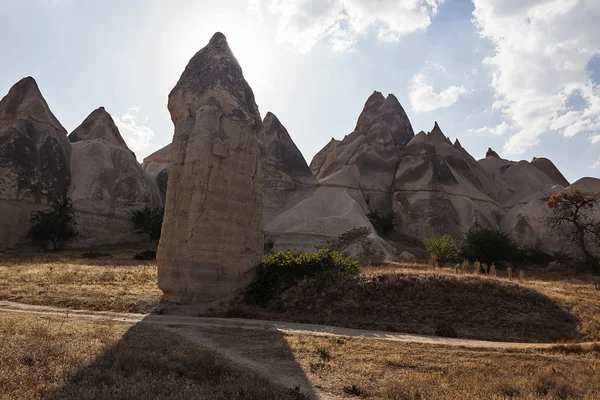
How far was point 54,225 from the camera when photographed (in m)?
33.4

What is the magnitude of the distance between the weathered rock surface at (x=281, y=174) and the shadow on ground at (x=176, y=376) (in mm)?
34675

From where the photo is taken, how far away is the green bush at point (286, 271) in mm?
14977

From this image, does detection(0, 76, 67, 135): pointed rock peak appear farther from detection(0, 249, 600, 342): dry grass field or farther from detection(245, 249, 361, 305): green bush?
detection(245, 249, 361, 305): green bush

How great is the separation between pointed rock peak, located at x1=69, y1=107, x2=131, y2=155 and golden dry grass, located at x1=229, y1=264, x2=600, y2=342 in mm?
37219

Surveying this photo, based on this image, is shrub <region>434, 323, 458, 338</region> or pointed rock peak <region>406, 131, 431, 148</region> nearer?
shrub <region>434, 323, 458, 338</region>

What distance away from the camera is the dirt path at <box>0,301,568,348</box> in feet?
34.3

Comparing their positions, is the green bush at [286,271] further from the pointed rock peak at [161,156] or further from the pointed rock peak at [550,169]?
the pointed rock peak at [550,169]

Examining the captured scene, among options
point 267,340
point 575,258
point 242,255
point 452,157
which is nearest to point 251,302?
point 242,255

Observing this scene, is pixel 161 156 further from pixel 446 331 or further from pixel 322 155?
pixel 446 331

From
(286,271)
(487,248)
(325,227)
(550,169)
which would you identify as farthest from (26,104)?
(550,169)

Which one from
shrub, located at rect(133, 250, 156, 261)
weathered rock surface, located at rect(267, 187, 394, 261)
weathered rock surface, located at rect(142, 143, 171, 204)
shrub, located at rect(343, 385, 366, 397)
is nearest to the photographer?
shrub, located at rect(343, 385, 366, 397)

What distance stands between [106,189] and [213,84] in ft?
89.7

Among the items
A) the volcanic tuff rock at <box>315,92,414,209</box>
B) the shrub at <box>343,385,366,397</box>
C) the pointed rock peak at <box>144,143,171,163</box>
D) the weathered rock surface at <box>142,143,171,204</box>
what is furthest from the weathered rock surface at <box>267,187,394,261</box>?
the shrub at <box>343,385,366,397</box>

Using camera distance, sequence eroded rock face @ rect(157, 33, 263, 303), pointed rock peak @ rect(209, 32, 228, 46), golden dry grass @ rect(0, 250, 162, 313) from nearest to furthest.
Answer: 1. golden dry grass @ rect(0, 250, 162, 313)
2. eroded rock face @ rect(157, 33, 263, 303)
3. pointed rock peak @ rect(209, 32, 228, 46)
